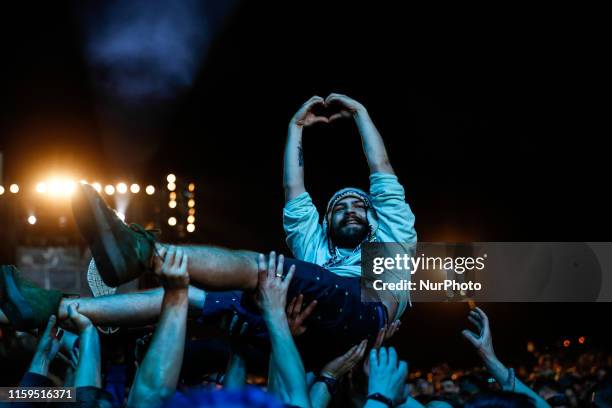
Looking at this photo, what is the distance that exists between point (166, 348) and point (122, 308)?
3.58ft

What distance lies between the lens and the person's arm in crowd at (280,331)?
8.16ft

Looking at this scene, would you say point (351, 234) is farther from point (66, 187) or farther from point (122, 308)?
point (66, 187)

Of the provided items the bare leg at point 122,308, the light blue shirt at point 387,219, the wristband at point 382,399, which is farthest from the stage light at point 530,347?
the wristband at point 382,399

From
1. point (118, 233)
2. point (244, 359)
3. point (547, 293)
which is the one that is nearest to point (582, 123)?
point (547, 293)

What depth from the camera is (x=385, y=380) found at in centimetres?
241

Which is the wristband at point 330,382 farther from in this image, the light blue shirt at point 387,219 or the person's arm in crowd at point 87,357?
the light blue shirt at point 387,219

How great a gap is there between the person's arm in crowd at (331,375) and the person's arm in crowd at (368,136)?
120cm

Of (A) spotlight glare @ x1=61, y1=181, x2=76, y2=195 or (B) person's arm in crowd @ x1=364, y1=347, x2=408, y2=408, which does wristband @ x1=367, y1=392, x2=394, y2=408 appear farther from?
(A) spotlight glare @ x1=61, y1=181, x2=76, y2=195

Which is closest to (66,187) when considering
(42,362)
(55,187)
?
(55,187)

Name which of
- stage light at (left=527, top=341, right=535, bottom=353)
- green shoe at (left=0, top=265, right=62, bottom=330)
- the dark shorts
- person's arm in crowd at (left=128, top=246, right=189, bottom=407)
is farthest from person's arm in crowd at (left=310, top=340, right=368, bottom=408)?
stage light at (left=527, top=341, right=535, bottom=353)

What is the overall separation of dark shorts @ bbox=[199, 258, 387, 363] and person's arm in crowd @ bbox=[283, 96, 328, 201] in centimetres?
95

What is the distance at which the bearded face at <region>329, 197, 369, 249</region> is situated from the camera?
4.27 meters

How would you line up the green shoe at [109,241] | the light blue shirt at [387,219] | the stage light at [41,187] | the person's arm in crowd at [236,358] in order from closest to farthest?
the green shoe at [109,241], the person's arm in crowd at [236,358], the light blue shirt at [387,219], the stage light at [41,187]

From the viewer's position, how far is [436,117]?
927cm
